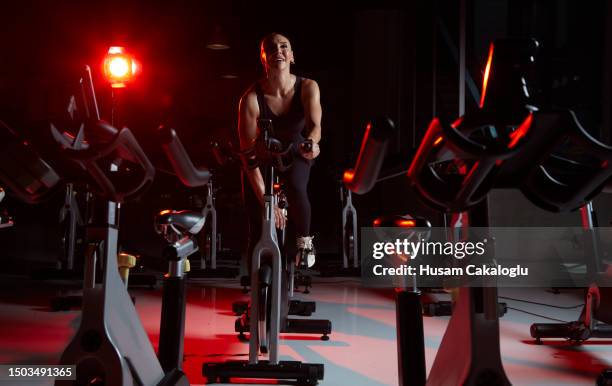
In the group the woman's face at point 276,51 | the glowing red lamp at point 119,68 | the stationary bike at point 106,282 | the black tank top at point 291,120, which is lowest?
the stationary bike at point 106,282

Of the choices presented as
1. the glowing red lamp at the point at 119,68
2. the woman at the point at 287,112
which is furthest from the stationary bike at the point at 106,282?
the glowing red lamp at the point at 119,68

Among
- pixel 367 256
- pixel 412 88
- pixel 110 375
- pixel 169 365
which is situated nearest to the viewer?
pixel 110 375

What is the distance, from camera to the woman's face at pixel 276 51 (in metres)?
2.50

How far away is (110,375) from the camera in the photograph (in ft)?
3.79

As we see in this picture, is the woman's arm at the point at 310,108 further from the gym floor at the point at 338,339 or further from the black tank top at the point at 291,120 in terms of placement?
the gym floor at the point at 338,339

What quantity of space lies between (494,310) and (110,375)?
2.55 ft

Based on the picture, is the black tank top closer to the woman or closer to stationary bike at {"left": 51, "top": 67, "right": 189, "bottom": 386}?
the woman

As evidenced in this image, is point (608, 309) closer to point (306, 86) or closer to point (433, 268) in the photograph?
point (306, 86)

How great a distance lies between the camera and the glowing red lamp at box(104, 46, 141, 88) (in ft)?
13.2

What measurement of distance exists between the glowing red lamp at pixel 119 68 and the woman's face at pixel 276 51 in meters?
1.86

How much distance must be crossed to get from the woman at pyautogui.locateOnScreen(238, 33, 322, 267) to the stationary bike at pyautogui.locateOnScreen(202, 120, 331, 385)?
14.6 inches

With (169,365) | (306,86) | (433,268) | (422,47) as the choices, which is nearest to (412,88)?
(422,47)

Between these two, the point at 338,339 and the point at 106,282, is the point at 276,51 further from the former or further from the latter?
the point at 106,282

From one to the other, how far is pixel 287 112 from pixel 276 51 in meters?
0.28
